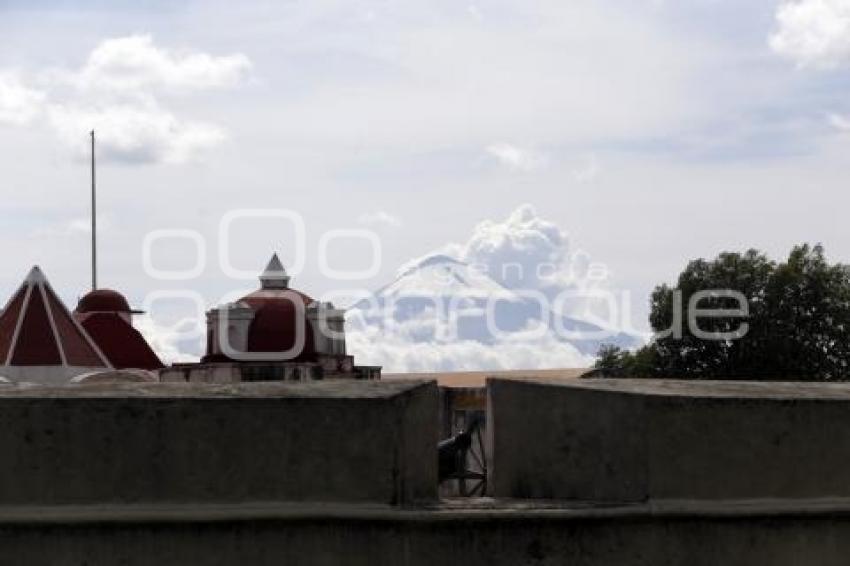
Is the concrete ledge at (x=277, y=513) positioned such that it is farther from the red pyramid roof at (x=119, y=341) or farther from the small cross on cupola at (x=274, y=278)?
the small cross on cupola at (x=274, y=278)

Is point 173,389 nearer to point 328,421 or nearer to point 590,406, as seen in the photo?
point 328,421

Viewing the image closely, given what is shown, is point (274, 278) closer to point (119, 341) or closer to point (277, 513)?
point (119, 341)

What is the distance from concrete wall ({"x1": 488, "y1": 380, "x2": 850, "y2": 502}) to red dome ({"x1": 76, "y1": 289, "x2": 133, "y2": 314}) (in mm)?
37985

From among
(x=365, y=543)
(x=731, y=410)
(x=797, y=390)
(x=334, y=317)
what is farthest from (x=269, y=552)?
(x=334, y=317)

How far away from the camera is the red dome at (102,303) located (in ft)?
141

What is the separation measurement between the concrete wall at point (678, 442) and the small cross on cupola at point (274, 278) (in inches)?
1624

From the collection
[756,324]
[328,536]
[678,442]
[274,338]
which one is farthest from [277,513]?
[756,324]

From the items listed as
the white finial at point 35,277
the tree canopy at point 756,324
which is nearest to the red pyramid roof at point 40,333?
the white finial at point 35,277

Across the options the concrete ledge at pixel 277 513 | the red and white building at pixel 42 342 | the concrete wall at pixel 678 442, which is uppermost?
the red and white building at pixel 42 342

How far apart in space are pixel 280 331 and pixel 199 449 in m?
38.3

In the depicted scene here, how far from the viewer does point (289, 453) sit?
5332mm

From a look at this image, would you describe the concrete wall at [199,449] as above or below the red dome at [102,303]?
below

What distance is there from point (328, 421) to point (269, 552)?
0.48 metres

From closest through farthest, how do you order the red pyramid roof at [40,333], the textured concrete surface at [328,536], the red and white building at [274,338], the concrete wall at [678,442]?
the textured concrete surface at [328,536], the concrete wall at [678,442], the red pyramid roof at [40,333], the red and white building at [274,338]
